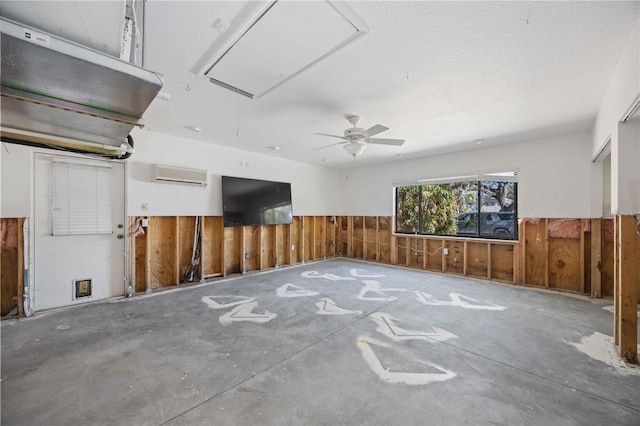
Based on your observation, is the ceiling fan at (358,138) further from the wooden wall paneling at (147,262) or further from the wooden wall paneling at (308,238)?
the wooden wall paneling at (308,238)

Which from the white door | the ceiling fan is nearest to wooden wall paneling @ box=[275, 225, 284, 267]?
the white door

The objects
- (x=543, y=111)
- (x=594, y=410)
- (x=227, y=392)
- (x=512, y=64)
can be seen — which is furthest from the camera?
(x=543, y=111)

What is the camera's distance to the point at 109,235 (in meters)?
3.87

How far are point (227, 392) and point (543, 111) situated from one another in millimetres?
4762

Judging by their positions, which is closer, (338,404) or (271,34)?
(338,404)

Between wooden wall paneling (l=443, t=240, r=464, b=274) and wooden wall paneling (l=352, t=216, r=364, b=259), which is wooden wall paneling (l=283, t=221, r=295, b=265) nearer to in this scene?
wooden wall paneling (l=352, t=216, r=364, b=259)

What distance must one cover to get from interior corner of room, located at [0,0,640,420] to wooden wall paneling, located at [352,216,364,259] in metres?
0.21

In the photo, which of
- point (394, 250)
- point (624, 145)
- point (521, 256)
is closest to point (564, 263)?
point (521, 256)

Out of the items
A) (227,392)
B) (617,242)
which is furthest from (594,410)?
(227,392)

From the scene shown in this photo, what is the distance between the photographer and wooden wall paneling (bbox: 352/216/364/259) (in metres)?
7.25

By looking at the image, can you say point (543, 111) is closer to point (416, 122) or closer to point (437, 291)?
point (416, 122)

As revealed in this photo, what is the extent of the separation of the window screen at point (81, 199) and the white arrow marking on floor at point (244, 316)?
2417 mm

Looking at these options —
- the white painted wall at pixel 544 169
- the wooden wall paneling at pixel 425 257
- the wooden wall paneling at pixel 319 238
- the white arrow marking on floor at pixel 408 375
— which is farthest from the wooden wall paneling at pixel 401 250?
the white arrow marking on floor at pixel 408 375

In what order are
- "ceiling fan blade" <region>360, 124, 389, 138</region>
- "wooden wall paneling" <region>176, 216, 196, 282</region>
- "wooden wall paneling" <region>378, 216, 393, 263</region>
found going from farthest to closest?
"wooden wall paneling" <region>378, 216, 393, 263</region> → "wooden wall paneling" <region>176, 216, 196, 282</region> → "ceiling fan blade" <region>360, 124, 389, 138</region>
